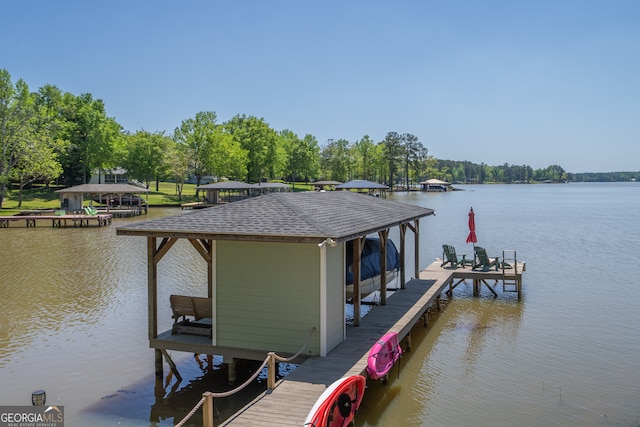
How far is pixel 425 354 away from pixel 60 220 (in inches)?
1641

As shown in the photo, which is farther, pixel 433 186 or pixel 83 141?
pixel 433 186

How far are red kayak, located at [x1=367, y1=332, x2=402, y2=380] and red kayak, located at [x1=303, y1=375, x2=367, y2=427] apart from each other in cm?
72

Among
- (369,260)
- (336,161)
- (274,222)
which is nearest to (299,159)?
(336,161)

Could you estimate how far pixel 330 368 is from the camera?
10.6 metres

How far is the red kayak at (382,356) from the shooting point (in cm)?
1071

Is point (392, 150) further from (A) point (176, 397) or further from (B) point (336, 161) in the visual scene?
(A) point (176, 397)

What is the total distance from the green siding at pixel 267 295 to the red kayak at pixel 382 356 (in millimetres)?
1204

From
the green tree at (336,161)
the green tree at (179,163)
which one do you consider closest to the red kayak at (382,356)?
the green tree at (179,163)

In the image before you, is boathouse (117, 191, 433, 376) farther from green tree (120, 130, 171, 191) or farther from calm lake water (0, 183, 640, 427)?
green tree (120, 130, 171, 191)

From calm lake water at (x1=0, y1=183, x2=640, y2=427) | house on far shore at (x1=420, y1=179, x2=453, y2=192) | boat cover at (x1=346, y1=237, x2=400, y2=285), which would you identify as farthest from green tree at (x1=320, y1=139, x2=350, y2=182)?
boat cover at (x1=346, y1=237, x2=400, y2=285)

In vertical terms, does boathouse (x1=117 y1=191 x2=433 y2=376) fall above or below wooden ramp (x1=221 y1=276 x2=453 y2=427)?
above

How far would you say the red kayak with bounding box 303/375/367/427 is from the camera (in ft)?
27.0

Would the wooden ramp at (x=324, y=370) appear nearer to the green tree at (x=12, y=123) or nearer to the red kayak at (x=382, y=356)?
the red kayak at (x=382, y=356)

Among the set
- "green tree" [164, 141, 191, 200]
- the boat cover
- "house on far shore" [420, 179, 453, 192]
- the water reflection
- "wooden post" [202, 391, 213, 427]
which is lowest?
the water reflection
